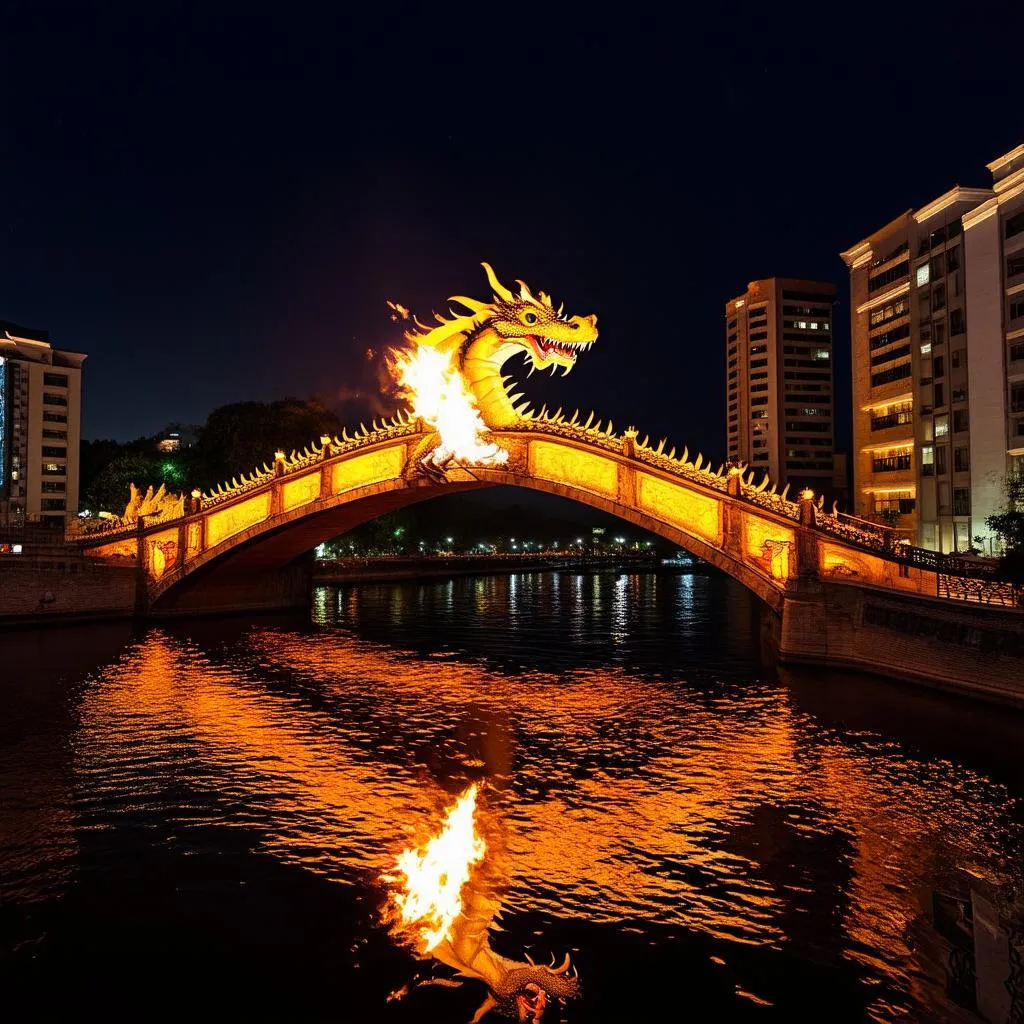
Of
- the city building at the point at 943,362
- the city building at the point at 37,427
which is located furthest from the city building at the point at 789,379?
the city building at the point at 37,427

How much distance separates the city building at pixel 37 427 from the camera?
7094 cm

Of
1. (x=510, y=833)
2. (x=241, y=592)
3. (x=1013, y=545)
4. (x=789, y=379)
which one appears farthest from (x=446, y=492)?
(x=789, y=379)

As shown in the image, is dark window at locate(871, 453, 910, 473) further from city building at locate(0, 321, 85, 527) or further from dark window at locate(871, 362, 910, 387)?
city building at locate(0, 321, 85, 527)

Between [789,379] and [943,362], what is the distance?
55.5 metres

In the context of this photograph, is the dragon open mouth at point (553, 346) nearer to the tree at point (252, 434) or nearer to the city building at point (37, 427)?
the tree at point (252, 434)

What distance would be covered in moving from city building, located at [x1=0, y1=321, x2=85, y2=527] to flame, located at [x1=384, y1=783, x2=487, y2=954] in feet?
234

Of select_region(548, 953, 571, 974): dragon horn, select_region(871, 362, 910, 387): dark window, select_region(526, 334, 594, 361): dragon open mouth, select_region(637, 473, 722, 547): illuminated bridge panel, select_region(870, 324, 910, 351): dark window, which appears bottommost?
select_region(548, 953, 571, 974): dragon horn

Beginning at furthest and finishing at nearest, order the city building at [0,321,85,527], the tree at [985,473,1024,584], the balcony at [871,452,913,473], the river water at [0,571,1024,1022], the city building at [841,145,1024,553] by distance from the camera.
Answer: the city building at [0,321,85,527] < the balcony at [871,452,913,473] < the city building at [841,145,1024,553] < the tree at [985,473,1024,584] < the river water at [0,571,1024,1022]

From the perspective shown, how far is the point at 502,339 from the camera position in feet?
87.7

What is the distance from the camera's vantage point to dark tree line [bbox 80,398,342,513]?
5272 centimetres

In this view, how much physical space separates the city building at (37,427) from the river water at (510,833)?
58582mm

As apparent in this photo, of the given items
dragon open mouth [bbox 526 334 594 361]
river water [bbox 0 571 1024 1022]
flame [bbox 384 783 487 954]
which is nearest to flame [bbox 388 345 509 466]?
dragon open mouth [bbox 526 334 594 361]

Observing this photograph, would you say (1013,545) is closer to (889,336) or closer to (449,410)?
(449,410)

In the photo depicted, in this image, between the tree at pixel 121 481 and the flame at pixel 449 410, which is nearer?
the flame at pixel 449 410
